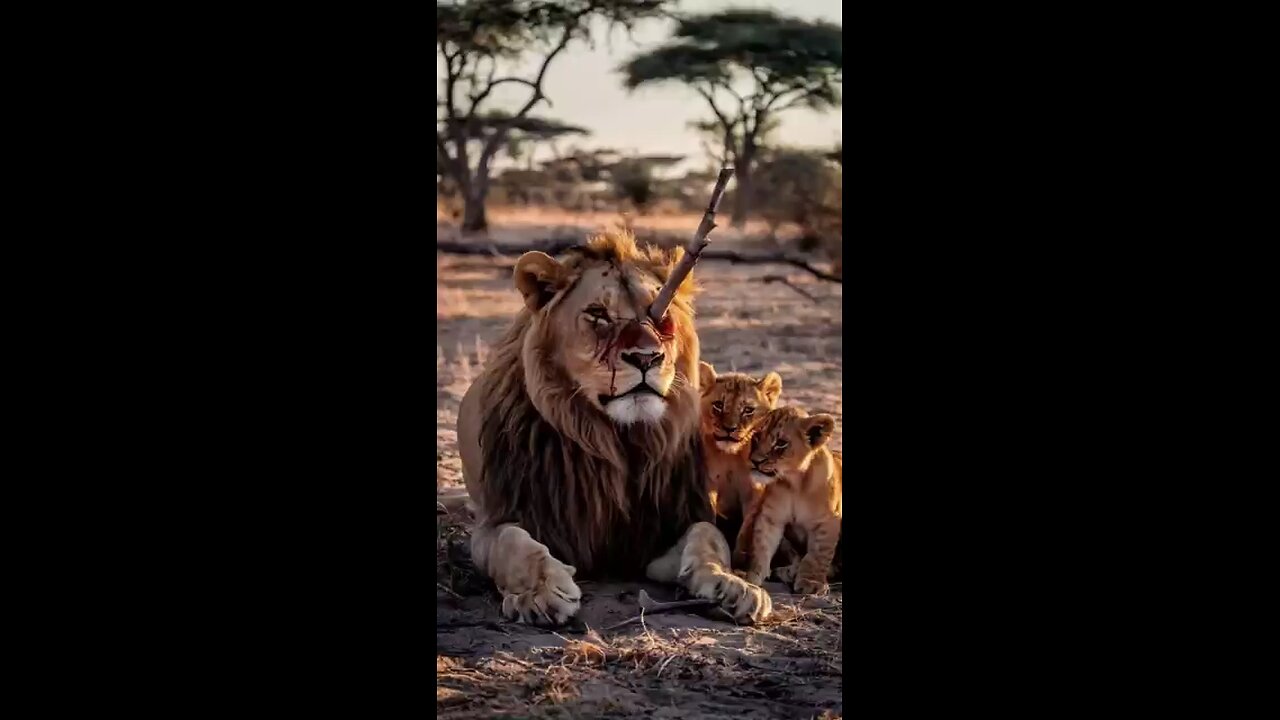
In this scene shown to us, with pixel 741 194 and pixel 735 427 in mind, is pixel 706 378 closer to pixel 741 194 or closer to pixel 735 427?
pixel 735 427

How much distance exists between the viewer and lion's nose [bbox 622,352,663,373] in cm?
399

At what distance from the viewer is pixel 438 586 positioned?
4164 mm

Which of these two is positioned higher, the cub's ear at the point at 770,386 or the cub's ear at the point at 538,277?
the cub's ear at the point at 538,277

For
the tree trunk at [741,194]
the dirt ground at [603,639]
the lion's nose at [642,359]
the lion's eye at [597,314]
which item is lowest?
the dirt ground at [603,639]

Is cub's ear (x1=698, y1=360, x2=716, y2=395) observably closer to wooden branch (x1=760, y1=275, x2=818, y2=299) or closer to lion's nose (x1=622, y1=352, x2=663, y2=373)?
lion's nose (x1=622, y1=352, x2=663, y2=373)

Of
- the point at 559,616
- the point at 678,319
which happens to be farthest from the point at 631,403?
the point at 559,616

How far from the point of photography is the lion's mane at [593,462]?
4129 millimetres

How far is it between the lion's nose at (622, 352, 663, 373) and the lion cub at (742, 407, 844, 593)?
0.38m

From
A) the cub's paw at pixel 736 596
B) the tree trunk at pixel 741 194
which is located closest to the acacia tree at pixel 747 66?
the tree trunk at pixel 741 194

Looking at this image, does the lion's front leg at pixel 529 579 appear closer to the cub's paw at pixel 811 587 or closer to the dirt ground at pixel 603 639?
the dirt ground at pixel 603 639

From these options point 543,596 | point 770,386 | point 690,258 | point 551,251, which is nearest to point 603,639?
point 543,596

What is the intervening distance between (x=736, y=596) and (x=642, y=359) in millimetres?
594

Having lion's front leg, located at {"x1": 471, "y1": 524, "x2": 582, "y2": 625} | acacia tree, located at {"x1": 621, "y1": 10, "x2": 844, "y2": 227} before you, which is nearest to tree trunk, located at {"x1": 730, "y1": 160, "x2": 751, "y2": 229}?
acacia tree, located at {"x1": 621, "y1": 10, "x2": 844, "y2": 227}

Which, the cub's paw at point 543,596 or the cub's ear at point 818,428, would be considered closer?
the cub's paw at point 543,596
